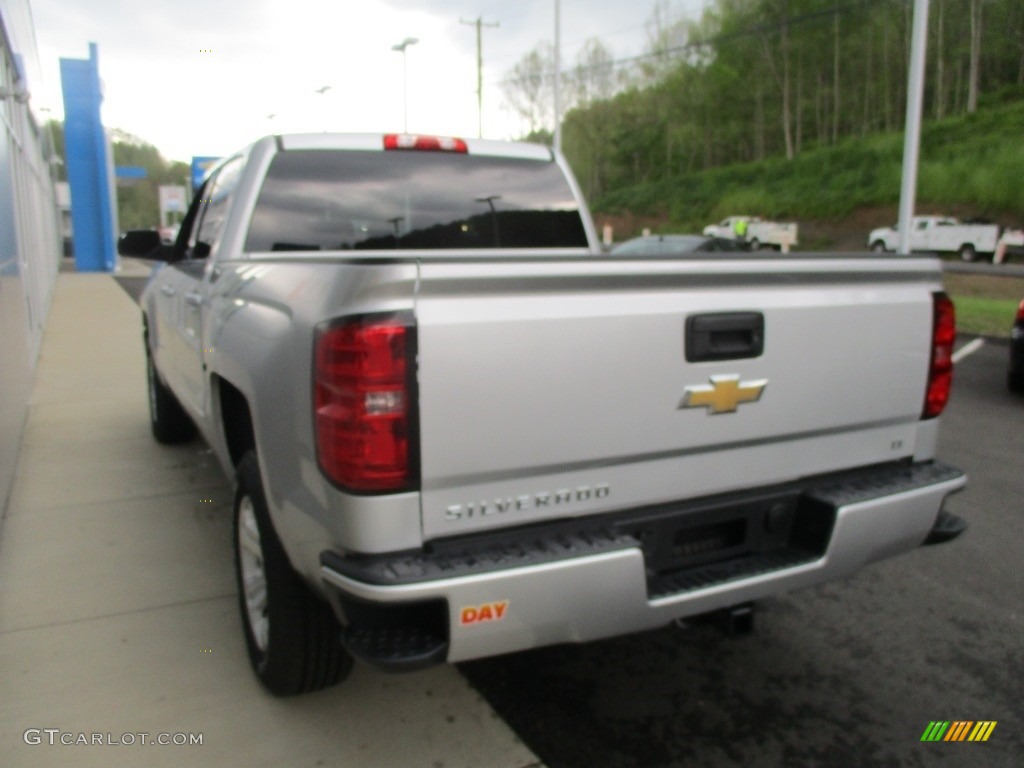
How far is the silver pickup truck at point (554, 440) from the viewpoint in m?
2.12

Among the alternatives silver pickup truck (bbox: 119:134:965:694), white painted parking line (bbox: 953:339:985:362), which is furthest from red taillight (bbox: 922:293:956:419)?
white painted parking line (bbox: 953:339:985:362)

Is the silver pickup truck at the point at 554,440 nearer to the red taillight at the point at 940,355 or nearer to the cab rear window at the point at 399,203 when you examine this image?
the red taillight at the point at 940,355

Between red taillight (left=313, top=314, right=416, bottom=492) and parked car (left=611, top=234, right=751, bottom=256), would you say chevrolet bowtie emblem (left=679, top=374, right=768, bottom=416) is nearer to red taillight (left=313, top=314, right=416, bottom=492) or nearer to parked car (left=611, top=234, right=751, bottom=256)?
red taillight (left=313, top=314, right=416, bottom=492)

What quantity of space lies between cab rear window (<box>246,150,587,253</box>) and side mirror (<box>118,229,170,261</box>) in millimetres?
1699

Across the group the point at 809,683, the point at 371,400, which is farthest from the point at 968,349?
the point at 371,400

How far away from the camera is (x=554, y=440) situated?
2.28 m

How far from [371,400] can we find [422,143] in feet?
7.20

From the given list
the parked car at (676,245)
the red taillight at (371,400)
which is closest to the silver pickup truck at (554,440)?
the red taillight at (371,400)

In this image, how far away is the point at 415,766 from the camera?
2637 millimetres

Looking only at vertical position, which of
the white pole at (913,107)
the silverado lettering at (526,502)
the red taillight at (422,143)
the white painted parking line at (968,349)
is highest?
the white pole at (913,107)

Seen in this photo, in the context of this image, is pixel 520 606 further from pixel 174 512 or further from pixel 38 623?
pixel 174 512

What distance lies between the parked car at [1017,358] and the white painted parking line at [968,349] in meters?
1.93

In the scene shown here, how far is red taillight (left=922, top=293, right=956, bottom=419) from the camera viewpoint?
2930 millimetres

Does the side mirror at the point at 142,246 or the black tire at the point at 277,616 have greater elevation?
the side mirror at the point at 142,246
